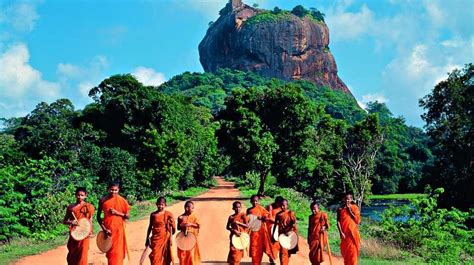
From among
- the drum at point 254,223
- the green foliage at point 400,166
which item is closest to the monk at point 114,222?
the drum at point 254,223

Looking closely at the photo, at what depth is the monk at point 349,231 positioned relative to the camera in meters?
10.5

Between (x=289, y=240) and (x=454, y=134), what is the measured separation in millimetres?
21822

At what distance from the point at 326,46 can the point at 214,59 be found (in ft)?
98.6

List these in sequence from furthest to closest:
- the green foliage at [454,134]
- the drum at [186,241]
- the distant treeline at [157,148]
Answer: the green foliage at [454,134], the distant treeline at [157,148], the drum at [186,241]

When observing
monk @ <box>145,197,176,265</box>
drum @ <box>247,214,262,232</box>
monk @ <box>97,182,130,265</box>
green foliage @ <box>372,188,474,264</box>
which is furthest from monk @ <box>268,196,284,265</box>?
green foliage @ <box>372,188,474,264</box>

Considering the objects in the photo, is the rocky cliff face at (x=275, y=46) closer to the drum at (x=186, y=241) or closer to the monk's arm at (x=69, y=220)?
the drum at (x=186, y=241)

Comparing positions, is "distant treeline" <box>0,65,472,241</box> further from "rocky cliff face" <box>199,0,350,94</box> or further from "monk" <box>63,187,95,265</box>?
A: "rocky cliff face" <box>199,0,350,94</box>

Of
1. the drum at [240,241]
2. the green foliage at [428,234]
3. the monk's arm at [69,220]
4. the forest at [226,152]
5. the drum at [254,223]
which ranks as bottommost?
the green foliage at [428,234]

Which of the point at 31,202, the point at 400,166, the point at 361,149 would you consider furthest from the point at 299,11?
the point at 31,202

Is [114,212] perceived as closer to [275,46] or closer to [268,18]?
[275,46]

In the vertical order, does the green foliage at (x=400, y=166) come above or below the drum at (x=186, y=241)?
above

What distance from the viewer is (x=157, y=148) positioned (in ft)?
109

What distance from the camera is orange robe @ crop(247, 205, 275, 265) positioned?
11.0 meters

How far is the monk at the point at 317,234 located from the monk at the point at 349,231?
364 millimetres
